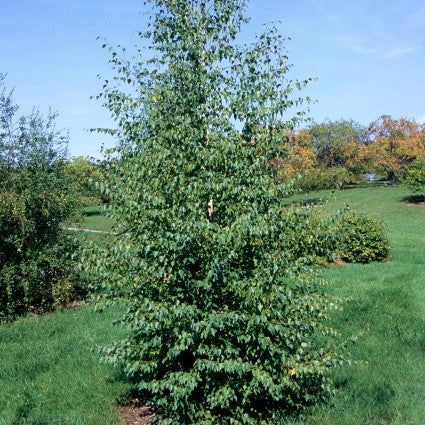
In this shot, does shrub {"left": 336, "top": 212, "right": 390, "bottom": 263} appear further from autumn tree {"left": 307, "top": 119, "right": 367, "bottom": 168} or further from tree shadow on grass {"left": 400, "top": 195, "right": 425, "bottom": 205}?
autumn tree {"left": 307, "top": 119, "right": 367, "bottom": 168}

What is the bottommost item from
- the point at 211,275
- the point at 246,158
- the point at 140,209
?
the point at 211,275

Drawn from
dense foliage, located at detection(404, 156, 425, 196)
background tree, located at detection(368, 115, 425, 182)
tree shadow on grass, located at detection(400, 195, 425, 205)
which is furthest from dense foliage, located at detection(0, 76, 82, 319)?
background tree, located at detection(368, 115, 425, 182)

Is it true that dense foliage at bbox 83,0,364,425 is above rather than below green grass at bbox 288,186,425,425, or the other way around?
above

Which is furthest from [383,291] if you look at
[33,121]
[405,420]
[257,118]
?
[33,121]

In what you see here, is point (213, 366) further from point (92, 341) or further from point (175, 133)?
point (92, 341)

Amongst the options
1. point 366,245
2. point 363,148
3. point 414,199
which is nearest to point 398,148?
point 363,148

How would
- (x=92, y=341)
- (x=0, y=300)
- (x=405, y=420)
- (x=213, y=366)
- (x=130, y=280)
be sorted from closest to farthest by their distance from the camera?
(x=213, y=366) → (x=130, y=280) → (x=405, y=420) → (x=92, y=341) → (x=0, y=300)

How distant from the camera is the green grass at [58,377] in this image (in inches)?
264

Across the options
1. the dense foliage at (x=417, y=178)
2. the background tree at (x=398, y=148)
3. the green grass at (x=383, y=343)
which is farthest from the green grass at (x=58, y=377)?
the background tree at (x=398, y=148)

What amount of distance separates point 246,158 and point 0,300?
33.7ft

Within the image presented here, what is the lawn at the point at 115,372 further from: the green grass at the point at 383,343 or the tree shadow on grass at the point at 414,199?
the tree shadow on grass at the point at 414,199

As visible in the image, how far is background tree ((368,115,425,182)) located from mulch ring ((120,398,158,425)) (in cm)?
5051

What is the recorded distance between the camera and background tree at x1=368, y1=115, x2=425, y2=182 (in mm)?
54562

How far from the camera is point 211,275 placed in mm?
5430
